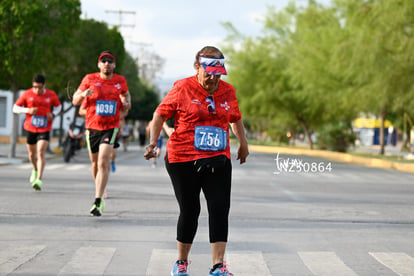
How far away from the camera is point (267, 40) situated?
164 feet

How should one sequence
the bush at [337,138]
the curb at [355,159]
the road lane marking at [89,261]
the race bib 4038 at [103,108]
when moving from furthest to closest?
the bush at [337,138]
the curb at [355,159]
the race bib 4038 at [103,108]
the road lane marking at [89,261]

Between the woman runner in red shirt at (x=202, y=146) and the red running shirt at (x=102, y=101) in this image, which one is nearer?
the woman runner in red shirt at (x=202, y=146)

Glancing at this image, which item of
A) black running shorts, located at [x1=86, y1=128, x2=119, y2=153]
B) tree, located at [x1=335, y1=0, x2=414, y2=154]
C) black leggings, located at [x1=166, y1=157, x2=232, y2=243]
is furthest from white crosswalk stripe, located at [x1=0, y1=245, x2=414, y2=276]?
tree, located at [x1=335, y1=0, x2=414, y2=154]

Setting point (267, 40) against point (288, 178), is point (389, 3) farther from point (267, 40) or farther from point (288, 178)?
point (267, 40)

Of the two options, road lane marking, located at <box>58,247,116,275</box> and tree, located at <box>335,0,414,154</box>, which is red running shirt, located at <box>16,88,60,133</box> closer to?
road lane marking, located at <box>58,247,116,275</box>

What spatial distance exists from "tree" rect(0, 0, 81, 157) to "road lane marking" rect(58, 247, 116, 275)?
61.3ft

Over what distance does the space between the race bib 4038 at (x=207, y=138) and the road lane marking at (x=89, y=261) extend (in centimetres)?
141

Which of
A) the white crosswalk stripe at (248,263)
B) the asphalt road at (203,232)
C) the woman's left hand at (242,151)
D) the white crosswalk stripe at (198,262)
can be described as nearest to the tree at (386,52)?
the asphalt road at (203,232)

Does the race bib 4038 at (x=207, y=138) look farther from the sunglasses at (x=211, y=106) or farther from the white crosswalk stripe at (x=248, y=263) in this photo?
the white crosswalk stripe at (x=248, y=263)

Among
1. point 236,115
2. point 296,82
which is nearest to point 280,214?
point 236,115

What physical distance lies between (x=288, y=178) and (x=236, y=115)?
46.5ft

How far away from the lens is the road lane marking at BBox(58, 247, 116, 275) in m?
6.41

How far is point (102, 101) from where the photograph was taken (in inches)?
417

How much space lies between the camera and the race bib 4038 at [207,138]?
588cm
